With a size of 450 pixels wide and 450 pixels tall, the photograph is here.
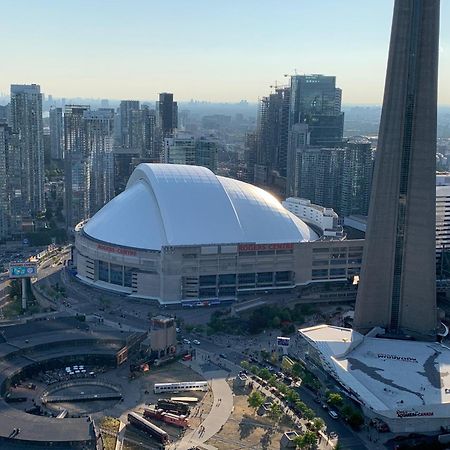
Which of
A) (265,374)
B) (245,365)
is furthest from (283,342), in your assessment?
(265,374)

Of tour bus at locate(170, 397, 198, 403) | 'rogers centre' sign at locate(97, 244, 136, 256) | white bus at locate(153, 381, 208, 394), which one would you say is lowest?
tour bus at locate(170, 397, 198, 403)

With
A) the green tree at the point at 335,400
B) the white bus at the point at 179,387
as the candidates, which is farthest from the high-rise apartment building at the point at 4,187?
the green tree at the point at 335,400

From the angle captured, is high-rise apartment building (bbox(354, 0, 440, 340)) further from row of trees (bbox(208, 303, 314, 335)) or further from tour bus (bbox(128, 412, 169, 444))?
tour bus (bbox(128, 412, 169, 444))

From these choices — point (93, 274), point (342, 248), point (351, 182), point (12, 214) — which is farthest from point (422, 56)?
point (12, 214)

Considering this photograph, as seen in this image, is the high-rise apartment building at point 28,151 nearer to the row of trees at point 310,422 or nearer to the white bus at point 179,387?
the white bus at point 179,387

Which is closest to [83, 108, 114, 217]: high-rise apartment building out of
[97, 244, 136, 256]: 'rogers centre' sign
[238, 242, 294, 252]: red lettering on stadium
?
[97, 244, 136, 256]: 'rogers centre' sign
